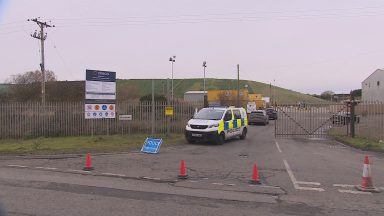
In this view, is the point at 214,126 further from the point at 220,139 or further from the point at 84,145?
the point at 84,145

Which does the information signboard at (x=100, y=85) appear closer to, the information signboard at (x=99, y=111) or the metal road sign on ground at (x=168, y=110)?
the information signboard at (x=99, y=111)

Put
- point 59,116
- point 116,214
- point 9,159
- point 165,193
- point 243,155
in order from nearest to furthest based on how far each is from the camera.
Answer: point 116,214 < point 165,193 < point 9,159 < point 243,155 < point 59,116

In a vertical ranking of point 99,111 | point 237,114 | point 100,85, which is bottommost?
point 237,114

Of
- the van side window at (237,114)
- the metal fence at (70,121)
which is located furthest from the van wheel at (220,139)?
the metal fence at (70,121)

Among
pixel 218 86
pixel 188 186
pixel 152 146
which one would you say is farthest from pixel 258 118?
pixel 218 86

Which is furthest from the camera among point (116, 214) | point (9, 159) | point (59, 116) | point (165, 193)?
point (59, 116)

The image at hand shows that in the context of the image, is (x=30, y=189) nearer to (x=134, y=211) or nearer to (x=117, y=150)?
(x=134, y=211)

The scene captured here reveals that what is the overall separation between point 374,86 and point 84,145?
87.6 m

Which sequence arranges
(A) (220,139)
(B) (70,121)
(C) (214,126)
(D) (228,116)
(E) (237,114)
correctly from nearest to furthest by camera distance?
1. (C) (214,126)
2. (A) (220,139)
3. (D) (228,116)
4. (E) (237,114)
5. (B) (70,121)

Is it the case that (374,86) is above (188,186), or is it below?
above

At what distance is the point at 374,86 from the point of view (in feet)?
315

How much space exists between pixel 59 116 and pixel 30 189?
656 inches

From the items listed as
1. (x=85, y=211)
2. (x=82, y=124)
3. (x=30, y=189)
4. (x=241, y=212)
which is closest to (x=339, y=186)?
(x=241, y=212)

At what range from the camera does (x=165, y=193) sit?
364 inches
